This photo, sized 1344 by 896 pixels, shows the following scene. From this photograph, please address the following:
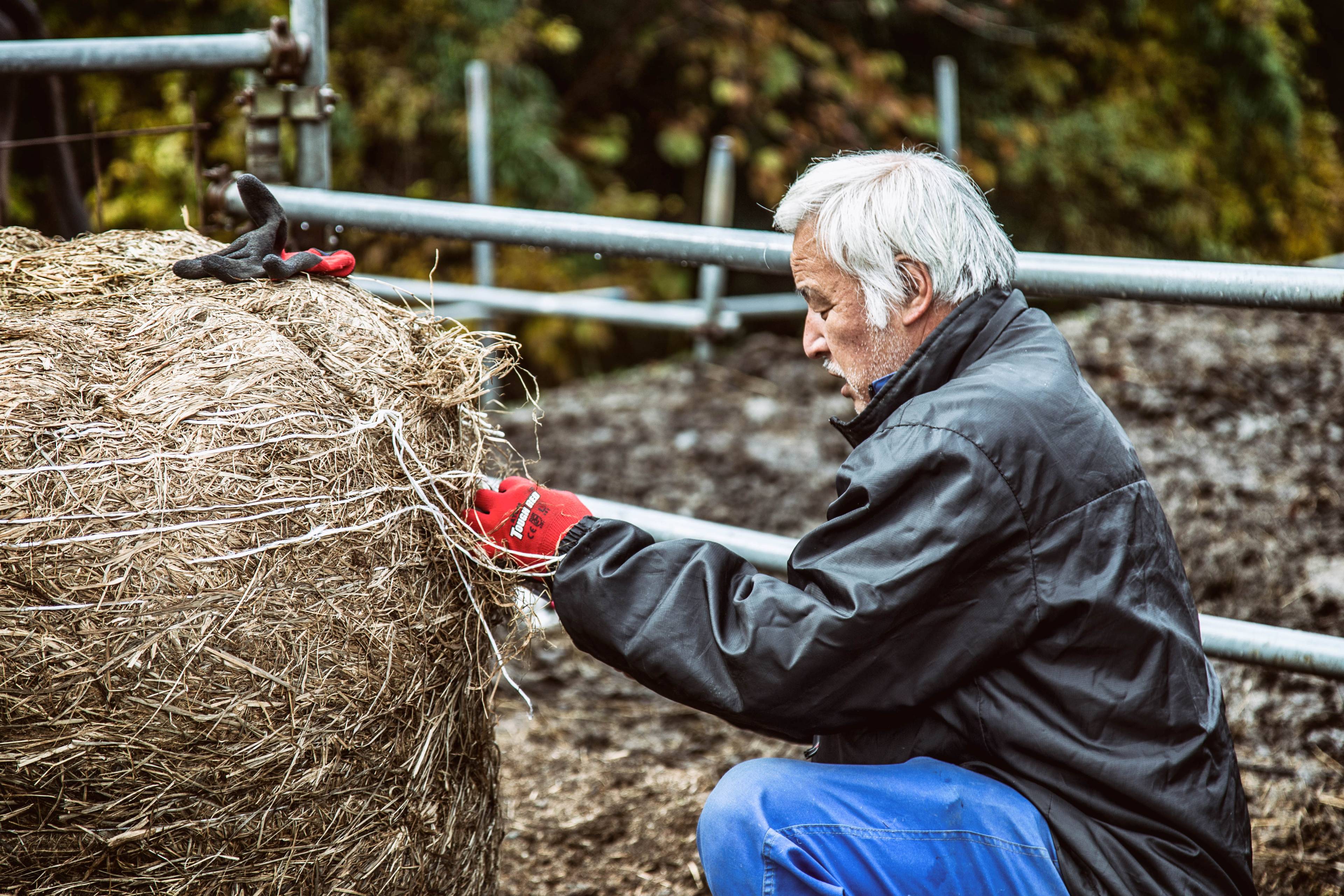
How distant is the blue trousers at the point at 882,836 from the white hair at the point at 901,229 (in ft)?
2.36

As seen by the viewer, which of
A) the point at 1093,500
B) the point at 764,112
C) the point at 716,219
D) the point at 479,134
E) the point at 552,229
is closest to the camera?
the point at 1093,500

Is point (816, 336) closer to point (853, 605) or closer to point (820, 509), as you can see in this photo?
point (853, 605)

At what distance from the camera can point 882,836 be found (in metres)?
1.65

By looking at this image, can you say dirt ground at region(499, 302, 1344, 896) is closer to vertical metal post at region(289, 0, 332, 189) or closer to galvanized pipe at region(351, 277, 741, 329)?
galvanized pipe at region(351, 277, 741, 329)

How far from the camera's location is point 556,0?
823cm

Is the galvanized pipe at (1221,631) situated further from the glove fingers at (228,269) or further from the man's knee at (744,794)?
the glove fingers at (228,269)

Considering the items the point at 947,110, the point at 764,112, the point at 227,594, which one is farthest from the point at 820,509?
the point at 764,112

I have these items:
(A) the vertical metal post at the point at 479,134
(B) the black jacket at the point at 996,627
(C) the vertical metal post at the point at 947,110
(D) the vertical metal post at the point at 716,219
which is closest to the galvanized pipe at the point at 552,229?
(B) the black jacket at the point at 996,627

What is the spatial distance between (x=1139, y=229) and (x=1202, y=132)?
3.45 ft

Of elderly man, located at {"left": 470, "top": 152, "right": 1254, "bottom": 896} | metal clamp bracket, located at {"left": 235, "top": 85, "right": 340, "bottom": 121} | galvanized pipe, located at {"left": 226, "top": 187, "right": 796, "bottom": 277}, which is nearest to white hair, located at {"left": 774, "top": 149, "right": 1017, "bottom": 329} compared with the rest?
elderly man, located at {"left": 470, "top": 152, "right": 1254, "bottom": 896}

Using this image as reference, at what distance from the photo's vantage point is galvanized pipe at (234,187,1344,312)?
2.02m

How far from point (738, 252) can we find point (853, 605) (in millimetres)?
1017

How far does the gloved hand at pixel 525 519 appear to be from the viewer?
1743mm

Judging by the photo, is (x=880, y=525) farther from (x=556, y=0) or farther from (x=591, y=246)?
(x=556, y=0)
